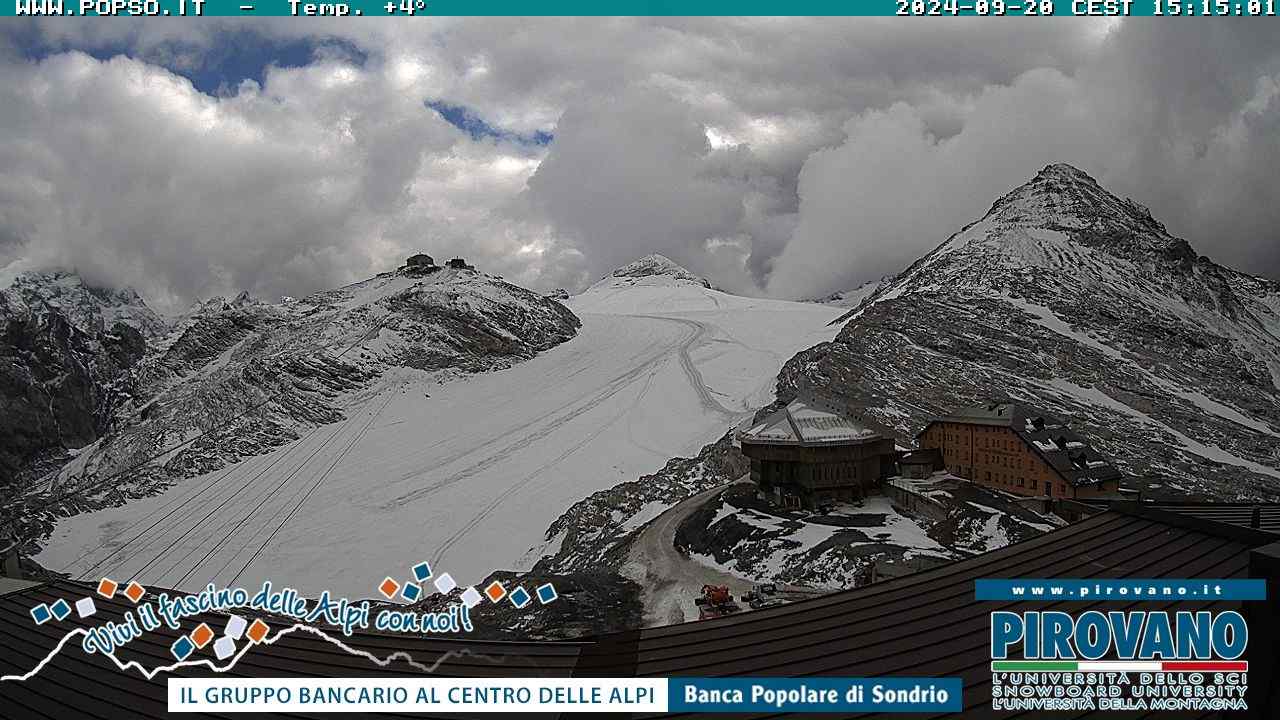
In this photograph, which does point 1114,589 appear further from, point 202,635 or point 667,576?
point 667,576

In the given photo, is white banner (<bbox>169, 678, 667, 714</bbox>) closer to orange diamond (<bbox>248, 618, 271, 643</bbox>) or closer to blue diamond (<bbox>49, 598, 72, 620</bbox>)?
orange diamond (<bbox>248, 618, 271, 643</bbox>)

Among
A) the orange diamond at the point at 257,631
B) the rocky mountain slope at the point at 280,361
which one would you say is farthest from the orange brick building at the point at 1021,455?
the rocky mountain slope at the point at 280,361

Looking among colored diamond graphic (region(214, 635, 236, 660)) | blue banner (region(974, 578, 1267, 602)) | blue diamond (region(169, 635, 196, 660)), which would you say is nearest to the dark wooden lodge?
blue banner (region(974, 578, 1267, 602))

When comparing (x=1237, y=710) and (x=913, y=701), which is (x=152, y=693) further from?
(x=1237, y=710)

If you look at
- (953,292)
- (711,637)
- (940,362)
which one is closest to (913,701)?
(711,637)

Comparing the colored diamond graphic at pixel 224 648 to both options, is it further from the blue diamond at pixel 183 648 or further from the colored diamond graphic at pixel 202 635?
the blue diamond at pixel 183 648

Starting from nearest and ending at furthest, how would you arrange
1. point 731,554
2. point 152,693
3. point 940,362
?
point 152,693 < point 731,554 < point 940,362
